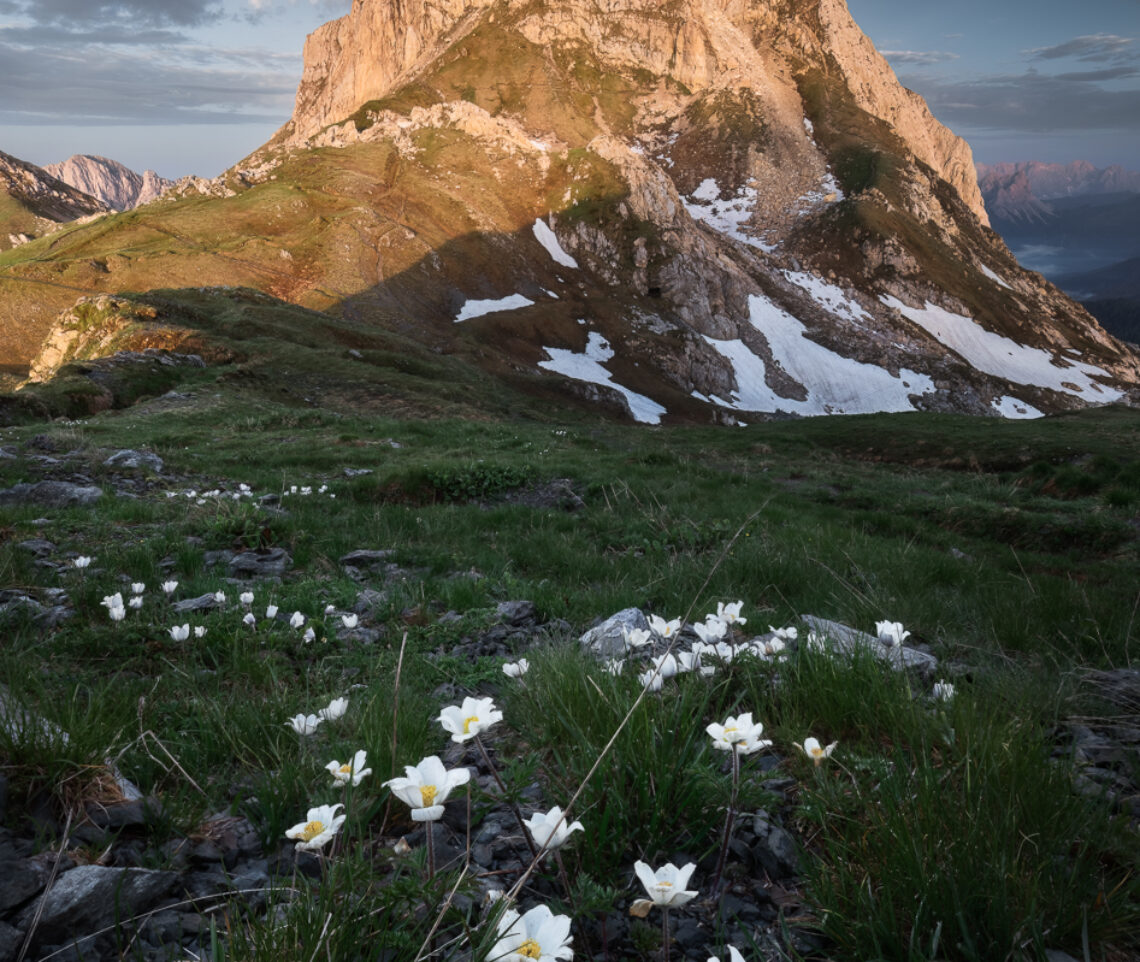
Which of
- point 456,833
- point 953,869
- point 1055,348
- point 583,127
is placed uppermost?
point 583,127

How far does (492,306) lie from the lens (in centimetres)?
8275

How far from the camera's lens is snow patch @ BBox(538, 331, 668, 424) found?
6962 cm

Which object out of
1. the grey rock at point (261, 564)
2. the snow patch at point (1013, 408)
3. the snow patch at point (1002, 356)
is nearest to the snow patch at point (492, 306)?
the grey rock at point (261, 564)

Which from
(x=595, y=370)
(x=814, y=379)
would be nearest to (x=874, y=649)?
(x=595, y=370)

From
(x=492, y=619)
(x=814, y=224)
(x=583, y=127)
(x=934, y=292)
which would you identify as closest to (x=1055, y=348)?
(x=934, y=292)

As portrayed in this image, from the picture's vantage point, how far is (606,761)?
2.24m

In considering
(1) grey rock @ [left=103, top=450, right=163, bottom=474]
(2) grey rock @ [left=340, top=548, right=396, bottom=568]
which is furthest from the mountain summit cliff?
(2) grey rock @ [left=340, top=548, right=396, bottom=568]

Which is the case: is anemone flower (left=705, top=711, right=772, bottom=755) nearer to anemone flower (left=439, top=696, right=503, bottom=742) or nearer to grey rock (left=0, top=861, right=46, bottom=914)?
anemone flower (left=439, top=696, right=503, bottom=742)

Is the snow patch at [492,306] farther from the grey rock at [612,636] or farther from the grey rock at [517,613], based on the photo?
the grey rock at [612,636]

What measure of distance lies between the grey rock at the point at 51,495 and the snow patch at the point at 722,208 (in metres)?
161

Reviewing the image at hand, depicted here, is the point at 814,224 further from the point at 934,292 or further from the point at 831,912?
the point at 831,912

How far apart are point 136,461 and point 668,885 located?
47.7ft

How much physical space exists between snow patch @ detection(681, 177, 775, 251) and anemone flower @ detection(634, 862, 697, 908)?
166121 millimetres

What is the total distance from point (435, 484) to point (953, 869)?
1227 cm
